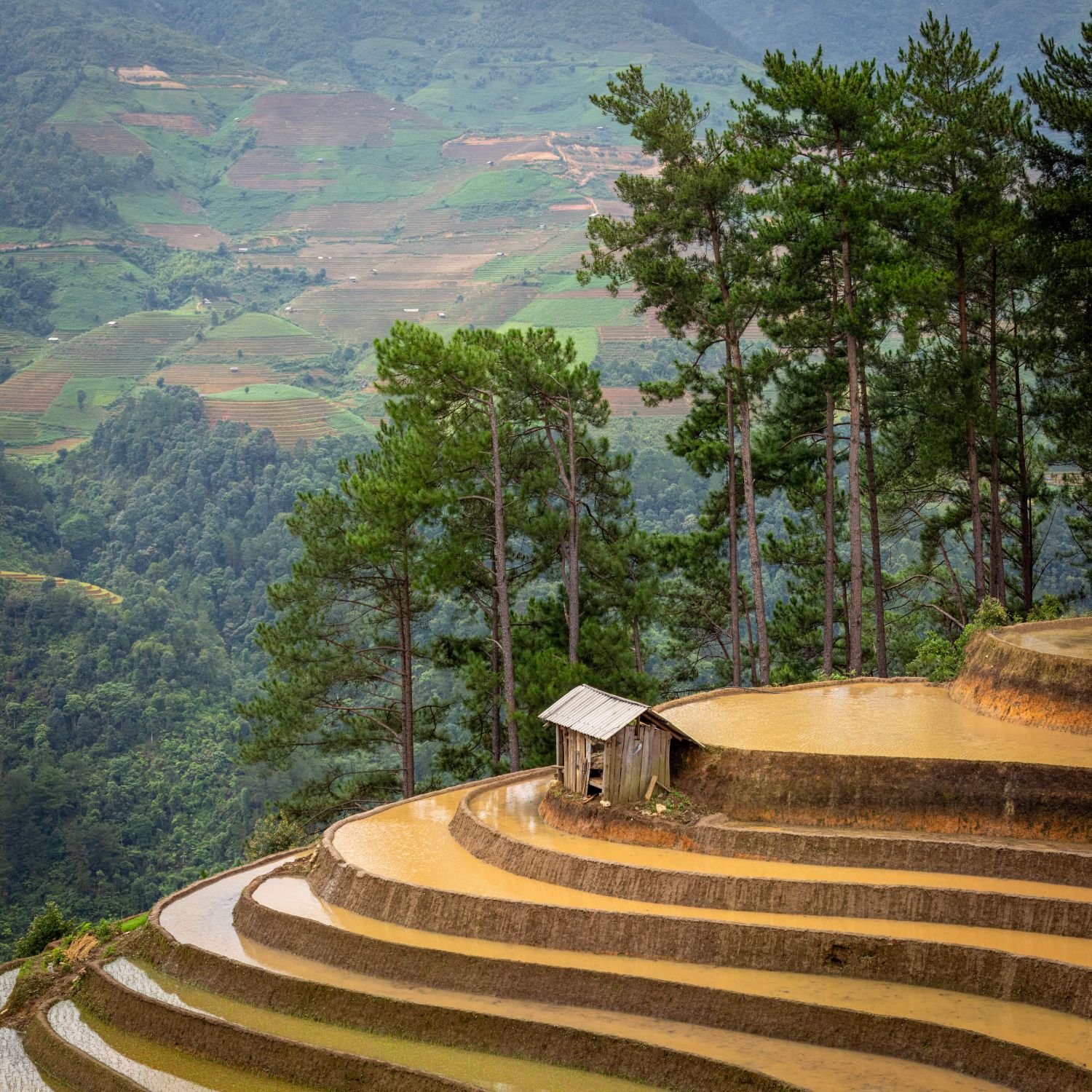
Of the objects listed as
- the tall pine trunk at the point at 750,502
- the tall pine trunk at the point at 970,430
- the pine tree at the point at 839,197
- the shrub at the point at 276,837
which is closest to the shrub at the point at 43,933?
→ the shrub at the point at 276,837

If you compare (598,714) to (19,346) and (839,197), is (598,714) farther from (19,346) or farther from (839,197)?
(19,346)

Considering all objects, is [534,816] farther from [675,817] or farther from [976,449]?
[976,449]

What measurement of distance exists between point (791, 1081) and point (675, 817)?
6610 millimetres

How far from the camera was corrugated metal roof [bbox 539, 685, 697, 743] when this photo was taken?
22.2 meters

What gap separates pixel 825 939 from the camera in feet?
60.0

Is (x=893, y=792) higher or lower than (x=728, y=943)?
higher

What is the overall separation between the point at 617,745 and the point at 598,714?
75 centimetres

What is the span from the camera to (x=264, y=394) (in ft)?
433

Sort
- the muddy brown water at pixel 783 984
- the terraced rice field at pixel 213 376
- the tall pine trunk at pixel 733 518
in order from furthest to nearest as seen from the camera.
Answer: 1. the terraced rice field at pixel 213 376
2. the tall pine trunk at pixel 733 518
3. the muddy brown water at pixel 783 984

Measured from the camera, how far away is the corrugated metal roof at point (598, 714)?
22156mm

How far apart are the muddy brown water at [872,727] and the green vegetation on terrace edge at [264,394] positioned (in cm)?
10635

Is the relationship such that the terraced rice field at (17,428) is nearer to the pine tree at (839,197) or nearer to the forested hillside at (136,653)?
the forested hillside at (136,653)

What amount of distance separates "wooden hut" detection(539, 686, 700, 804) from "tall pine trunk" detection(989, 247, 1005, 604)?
12.2 m

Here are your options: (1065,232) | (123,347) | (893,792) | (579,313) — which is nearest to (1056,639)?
(893,792)
